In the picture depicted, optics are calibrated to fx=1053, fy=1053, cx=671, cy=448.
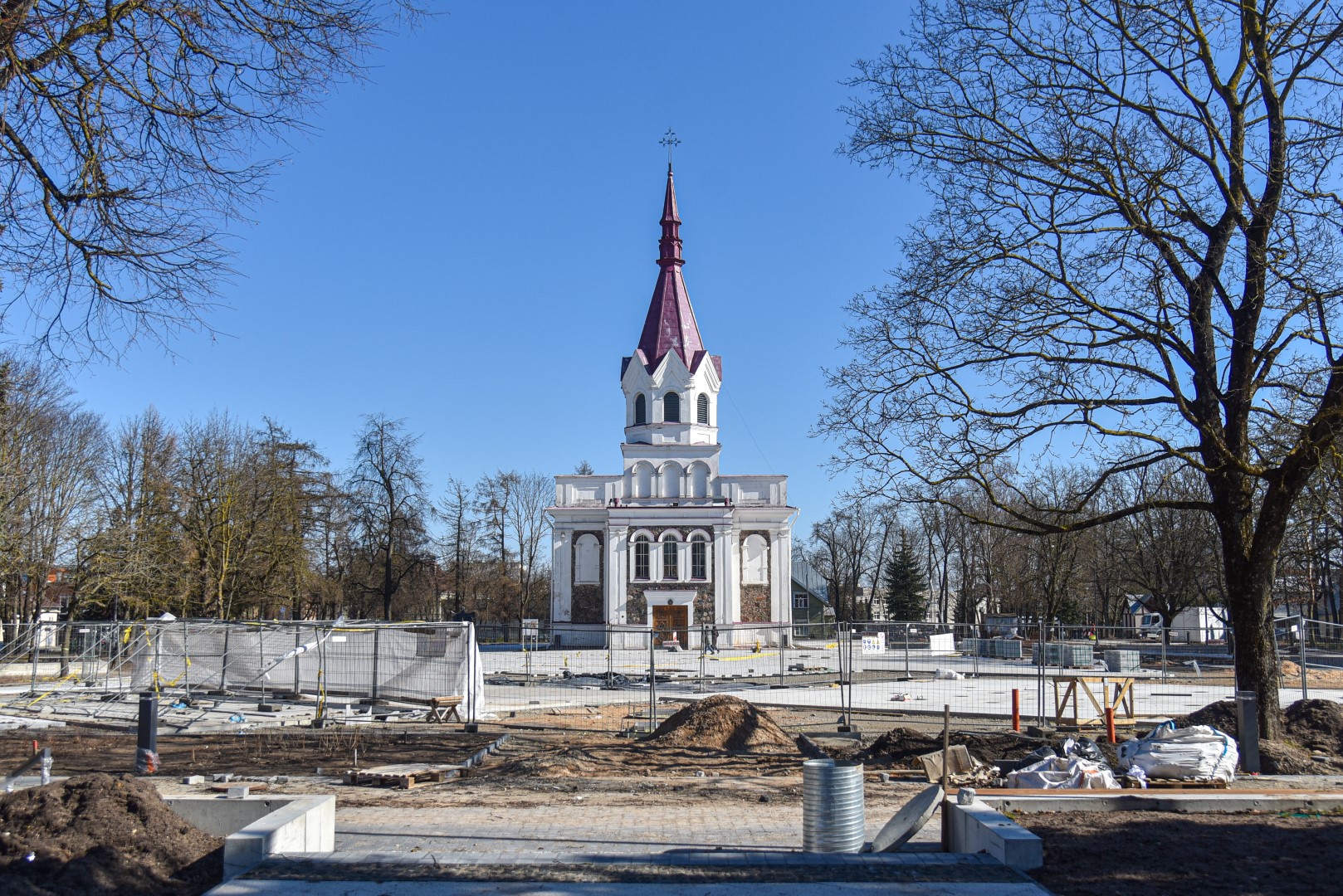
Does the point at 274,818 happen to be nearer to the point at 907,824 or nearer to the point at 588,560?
the point at 907,824

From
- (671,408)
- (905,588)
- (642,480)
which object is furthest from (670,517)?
(905,588)

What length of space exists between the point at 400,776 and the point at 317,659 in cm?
1189

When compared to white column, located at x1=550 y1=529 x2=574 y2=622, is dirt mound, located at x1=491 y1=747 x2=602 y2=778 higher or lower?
lower

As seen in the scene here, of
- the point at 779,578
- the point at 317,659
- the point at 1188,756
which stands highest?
the point at 779,578

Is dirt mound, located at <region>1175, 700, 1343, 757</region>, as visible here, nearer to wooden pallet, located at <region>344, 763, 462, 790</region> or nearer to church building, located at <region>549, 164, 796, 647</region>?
wooden pallet, located at <region>344, 763, 462, 790</region>

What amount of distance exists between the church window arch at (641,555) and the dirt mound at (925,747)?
4437 centimetres

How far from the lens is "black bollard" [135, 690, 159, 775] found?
40.7 ft

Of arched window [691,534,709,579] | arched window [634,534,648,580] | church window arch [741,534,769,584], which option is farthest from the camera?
church window arch [741,534,769,584]

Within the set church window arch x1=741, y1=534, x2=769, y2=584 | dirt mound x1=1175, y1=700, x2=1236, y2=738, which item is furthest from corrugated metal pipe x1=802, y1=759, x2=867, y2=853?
church window arch x1=741, y1=534, x2=769, y2=584

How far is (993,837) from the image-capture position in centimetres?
773

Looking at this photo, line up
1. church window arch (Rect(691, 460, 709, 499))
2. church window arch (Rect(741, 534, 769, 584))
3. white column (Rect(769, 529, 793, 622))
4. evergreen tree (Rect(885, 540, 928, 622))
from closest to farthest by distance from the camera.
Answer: white column (Rect(769, 529, 793, 622)) → church window arch (Rect(741, 534, 769, 584)) → church window arch (Rect(691, 460, 709, 499)) → evergreen tree (Rect(885, 540, 928, 622))

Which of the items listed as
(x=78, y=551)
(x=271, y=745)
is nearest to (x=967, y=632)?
(x=78, y=551)

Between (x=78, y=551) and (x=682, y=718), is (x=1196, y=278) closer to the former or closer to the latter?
(x=682, y=718)

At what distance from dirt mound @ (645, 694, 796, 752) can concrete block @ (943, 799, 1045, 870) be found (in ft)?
22.7
